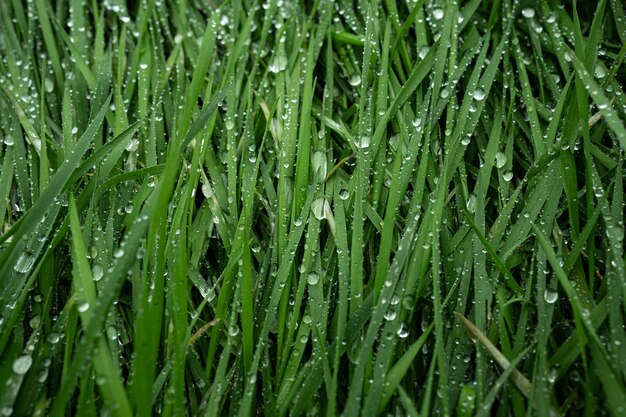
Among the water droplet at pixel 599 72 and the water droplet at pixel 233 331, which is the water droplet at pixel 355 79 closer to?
the water droplet at pixel 599 72

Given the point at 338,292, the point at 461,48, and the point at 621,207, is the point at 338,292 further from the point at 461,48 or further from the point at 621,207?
the point at 461,48

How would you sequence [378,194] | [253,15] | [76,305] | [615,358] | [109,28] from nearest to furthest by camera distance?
[615,358] → [76,305] → [378,194] → [253,15] → [109,28]

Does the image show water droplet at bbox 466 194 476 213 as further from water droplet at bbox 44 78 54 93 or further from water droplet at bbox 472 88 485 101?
water droplet at bbox 44 78 54 93

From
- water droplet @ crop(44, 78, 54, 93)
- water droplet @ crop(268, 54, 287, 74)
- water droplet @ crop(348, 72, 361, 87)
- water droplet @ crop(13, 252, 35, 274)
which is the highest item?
water droplet @ crop(268, 54, 287, 74)

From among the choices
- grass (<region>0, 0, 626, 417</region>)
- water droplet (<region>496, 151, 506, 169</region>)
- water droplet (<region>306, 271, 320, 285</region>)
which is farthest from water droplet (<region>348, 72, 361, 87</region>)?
water droplet (<region>306, 271, 320, 285</region>)

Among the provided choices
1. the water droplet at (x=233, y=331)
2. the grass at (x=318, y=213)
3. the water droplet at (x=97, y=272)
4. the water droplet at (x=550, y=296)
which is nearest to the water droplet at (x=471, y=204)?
the grass at (x=318, y=213)

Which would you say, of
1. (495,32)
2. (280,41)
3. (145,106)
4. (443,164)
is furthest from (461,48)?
(145,106)

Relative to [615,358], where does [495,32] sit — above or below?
above
